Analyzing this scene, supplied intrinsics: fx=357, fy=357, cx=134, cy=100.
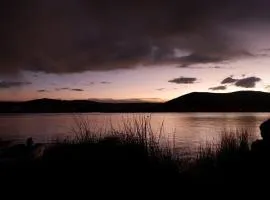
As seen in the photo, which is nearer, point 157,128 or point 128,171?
point 128,171

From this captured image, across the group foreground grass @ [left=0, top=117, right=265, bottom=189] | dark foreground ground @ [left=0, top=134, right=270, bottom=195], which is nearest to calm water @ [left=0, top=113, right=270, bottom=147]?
foreground grass @ [left=0, top=117, right=265, bottom=189]

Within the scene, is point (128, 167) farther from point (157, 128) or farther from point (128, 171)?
point (157, 128)

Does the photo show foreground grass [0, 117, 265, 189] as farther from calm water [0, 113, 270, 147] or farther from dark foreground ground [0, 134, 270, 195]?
calm water [0, 113, 270, 147]

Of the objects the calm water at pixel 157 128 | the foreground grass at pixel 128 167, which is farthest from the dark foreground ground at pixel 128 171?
the calm water at pixel 157 128

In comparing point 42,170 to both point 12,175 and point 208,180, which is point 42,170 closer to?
point 12,175

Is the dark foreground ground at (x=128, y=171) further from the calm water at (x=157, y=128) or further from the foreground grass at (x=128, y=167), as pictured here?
the calm water at (x=157, y=128)

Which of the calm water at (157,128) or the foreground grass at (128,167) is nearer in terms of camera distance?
the foreground grass at (128,167)

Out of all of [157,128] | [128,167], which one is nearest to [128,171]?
[128,167]

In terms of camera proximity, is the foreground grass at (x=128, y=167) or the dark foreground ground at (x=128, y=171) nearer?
the dark foreground ground at (x=128, y=171)

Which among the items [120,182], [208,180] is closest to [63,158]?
[120,182]

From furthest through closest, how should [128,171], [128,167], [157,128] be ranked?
[157,128] < [128,167] < [128,171]

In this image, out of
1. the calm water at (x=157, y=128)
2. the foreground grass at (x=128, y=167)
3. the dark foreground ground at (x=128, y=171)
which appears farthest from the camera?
the calm water at (x=157, y=128)

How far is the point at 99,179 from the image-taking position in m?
6.14

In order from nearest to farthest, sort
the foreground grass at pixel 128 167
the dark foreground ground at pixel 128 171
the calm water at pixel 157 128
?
the dark foreground ground at pixel 128 171, the foreground grass at pixel 128 167, the calm water at pixel 157 128
